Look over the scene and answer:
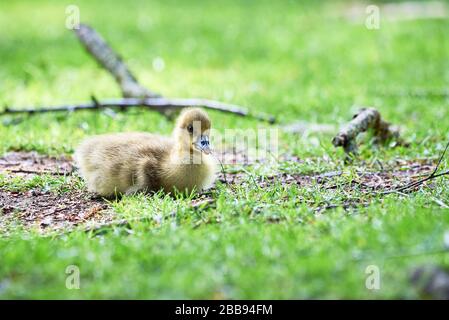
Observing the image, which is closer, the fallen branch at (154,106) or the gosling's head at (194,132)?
the gosling's head at (194,132)

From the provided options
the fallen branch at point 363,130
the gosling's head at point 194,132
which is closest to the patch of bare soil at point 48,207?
the gosling's head at point 194,132

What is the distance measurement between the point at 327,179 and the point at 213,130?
243 centimetres

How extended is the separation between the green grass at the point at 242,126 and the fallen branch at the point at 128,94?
20cm

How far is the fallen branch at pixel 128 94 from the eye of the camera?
8.53 metres

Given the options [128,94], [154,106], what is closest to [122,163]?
[154,106]

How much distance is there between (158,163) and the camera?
19.6 ft

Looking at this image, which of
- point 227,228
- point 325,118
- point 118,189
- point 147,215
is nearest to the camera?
point 227,228

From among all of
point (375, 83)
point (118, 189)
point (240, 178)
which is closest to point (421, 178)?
point (240, 178)

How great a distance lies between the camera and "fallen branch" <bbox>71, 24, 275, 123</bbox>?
853 cm

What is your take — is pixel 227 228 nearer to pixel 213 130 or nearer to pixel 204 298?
pixel 204 298

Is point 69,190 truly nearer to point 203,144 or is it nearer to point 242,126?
point 203,144

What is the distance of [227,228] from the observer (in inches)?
191

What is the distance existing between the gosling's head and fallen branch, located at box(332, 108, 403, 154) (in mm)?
1399

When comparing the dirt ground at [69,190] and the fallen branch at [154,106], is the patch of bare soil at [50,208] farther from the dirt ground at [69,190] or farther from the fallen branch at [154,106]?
the fallen branch at [154,106]
